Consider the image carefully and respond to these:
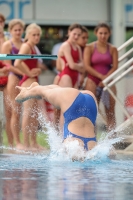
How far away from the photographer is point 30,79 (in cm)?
1220

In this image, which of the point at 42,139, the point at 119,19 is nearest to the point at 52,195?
the point at 42,139

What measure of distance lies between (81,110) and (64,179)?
70.3 inches

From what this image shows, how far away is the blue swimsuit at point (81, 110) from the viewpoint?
9.06m

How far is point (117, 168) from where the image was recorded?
27.9 ft

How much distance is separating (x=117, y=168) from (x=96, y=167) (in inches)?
8.7

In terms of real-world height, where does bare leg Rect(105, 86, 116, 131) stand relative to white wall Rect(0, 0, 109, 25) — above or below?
below

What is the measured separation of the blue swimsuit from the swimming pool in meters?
0.45

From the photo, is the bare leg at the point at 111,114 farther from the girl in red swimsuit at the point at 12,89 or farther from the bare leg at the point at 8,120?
the bare leg at the point at 8,120

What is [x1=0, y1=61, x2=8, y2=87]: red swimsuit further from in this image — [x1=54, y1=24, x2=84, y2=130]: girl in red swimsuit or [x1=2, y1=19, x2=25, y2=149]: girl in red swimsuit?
[x1=54, y1=24, x2=84, y2=130]: girl in red swimsuit

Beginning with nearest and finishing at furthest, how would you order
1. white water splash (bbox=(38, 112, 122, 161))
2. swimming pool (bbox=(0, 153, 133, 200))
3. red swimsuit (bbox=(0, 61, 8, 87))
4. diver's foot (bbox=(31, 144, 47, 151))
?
swimming pool (bbox=(0, 153, 133, 200)), white water splash (bbox=(38, 112, 122, 161)), diver's foot (bbox=(31, 144, 47, 151)), red swimsuit (bbox=(0, 61, 8, 87))

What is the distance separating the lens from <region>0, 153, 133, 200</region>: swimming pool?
6.36 m

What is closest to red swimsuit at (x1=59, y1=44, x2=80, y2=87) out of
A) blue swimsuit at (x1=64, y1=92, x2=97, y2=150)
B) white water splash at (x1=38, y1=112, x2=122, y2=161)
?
white water splash at (x1=38, y1=112, x2=122, y2=161)

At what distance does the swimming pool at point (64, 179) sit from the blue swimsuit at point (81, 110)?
452mm

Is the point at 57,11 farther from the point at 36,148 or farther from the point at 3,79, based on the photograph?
the point at 36,148
